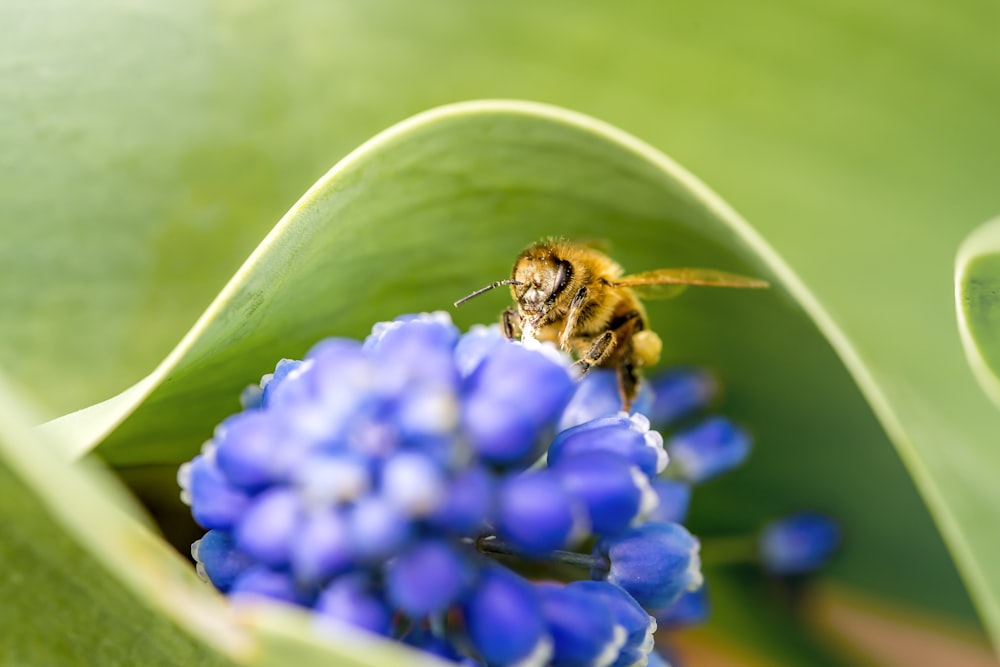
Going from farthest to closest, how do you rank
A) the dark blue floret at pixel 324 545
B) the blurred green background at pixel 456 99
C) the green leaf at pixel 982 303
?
the blurred green background at pixel 456 99
the green leaf at pixel 982 303
the dark blue floret at pixel 324 545

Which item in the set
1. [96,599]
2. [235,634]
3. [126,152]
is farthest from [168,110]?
[235,634]

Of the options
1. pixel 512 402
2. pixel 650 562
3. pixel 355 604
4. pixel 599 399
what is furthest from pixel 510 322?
pixel 355 604

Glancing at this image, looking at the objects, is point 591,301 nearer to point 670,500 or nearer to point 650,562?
point 670,500

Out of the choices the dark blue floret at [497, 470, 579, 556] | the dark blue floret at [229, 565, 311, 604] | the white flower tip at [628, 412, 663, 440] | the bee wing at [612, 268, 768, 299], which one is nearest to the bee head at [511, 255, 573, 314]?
the bee wing at [612, 268, 768, 299]

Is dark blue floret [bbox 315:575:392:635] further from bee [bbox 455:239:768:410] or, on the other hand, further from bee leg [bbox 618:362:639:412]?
bee leg [bbox 618:362:639:412]

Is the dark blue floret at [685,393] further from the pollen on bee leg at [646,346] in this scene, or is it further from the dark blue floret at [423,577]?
the dark blue floret at [423,577]

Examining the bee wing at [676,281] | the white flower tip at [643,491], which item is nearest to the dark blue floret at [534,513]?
the white flower tip at [643,491]
